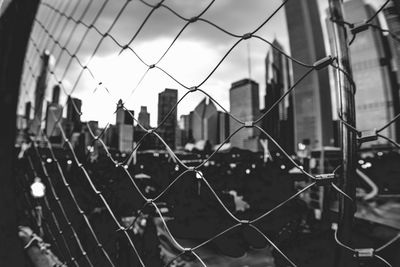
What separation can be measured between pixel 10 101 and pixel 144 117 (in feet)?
1.05

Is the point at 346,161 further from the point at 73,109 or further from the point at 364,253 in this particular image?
the point at 73,109

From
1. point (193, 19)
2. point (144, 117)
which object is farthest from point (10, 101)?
point (193, 19)

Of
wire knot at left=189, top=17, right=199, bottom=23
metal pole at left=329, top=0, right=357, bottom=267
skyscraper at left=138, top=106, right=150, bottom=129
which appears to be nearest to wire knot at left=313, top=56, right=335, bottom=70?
metal pole at left=329, top=0, right=357, bottom=267

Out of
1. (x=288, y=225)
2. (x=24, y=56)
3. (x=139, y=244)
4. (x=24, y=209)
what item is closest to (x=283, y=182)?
(x=288, y=225)

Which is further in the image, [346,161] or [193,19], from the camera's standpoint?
[193,19]

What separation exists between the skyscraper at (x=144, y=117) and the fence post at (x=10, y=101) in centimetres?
30

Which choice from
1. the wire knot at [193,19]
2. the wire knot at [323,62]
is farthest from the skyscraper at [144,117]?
the wire knot at [323,62]

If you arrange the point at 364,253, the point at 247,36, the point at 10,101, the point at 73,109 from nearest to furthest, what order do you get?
the point at 364,253 < the point at 247,36 < the point at 10,101 < the point at 73,109

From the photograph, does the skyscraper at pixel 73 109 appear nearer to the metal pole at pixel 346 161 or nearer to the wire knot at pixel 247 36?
the wire knot at pixel 247 36

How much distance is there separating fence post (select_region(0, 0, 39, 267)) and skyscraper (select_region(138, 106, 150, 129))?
0.30m

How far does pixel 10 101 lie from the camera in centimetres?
56

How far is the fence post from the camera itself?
1.68 ft

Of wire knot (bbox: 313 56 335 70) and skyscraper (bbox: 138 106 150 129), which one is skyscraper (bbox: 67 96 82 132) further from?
wire knot (bbox: 313 56 335 70)

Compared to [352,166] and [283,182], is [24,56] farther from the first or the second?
[283,182]
